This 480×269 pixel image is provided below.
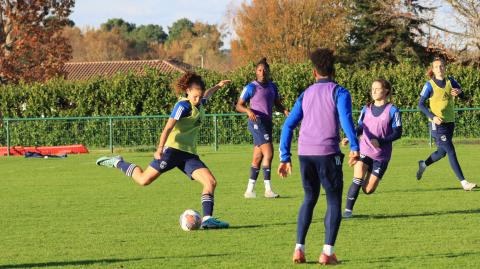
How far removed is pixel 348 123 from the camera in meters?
8.26

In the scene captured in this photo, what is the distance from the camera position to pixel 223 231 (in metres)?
10.6

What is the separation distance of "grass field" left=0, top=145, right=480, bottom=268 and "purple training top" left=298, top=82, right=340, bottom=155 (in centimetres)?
105

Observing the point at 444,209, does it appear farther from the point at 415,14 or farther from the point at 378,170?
the point at 415,14

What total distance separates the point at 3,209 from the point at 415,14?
34.9m

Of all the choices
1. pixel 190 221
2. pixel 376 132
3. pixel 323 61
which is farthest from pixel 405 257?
pixel 376 132

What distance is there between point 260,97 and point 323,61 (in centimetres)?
592

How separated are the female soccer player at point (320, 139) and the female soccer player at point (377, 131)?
3564 millimetres

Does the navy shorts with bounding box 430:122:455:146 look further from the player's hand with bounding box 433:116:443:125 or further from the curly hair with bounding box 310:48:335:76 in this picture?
the curly hair with bounding box 310:48:335:76

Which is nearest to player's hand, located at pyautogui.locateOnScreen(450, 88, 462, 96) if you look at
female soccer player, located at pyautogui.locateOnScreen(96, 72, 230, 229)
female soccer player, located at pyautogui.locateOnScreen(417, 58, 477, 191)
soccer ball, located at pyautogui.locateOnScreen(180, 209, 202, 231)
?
female soccer player, located at pyautogui.locateOnScreen(417, 58, 477, 191)

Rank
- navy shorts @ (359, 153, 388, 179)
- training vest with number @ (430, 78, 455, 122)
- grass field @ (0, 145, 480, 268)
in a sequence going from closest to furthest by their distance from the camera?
1. grass field @ (0, 145, 480, 268)
2. navy shorts @ (359, 153, 388, 179)
3. training vest with number @ (430, 78, 455, 122)

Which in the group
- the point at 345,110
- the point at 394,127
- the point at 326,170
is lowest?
the point at 326,170

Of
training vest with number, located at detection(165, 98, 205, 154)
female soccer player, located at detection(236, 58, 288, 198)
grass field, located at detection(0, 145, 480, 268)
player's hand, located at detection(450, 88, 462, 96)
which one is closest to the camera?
grass field, located at detection(0, 145, 480, 268)

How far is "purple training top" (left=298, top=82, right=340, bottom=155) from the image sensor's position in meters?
8.21

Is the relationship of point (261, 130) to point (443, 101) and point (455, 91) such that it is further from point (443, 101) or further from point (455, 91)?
point (455, 91)
